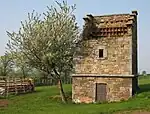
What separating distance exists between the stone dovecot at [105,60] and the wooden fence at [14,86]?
11961mm

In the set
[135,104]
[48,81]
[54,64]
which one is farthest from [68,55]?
[48,81]

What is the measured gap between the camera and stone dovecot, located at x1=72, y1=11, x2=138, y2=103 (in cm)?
2923

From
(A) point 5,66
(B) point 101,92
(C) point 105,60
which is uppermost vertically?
(C) point 105,60

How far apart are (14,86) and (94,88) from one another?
48.9ft

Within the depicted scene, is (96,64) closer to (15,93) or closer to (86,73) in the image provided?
(86,73)

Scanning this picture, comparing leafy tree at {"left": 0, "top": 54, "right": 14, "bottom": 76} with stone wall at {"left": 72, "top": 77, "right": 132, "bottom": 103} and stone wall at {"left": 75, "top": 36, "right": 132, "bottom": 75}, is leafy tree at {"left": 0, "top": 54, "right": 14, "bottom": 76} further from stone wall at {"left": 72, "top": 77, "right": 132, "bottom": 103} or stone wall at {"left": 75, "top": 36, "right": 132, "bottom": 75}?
stone wall at {"left": 75, "top": 36, "right": 132, "bottom": 75}

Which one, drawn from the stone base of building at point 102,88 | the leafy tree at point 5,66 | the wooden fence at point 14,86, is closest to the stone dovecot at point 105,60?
the stone base of building at point 102,88

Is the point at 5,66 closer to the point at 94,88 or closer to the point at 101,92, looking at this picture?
the point at 94,88

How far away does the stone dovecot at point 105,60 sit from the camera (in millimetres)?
29234

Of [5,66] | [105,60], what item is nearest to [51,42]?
[105,60]

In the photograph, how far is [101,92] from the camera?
29.9m

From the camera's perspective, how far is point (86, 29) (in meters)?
31.7

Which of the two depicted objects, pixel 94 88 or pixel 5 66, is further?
pixel 5 66

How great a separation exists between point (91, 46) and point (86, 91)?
478 centimetres
